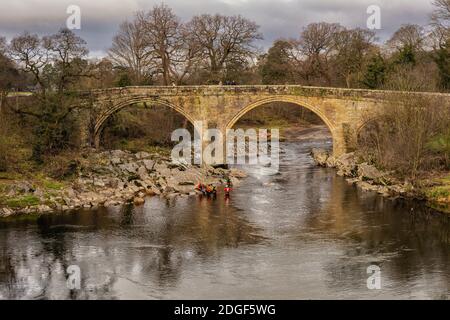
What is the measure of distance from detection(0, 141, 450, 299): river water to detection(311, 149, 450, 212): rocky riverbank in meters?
1.46

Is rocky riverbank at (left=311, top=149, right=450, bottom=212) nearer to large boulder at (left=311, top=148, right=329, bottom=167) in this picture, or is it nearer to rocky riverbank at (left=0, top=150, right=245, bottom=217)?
large boulder at (left=311, top=148, right=329, bottom=167)

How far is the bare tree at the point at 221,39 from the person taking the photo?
203 ft

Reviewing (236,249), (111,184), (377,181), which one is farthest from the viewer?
(377,181)

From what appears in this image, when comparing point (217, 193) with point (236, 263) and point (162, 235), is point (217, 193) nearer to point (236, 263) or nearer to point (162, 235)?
point (162, 235)

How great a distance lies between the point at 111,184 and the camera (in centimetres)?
4184

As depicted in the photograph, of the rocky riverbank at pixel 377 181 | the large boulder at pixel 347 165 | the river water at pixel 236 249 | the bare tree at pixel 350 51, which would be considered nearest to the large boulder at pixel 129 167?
the river water at pixel 236 249

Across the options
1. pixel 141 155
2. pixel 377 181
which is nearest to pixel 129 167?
pixel 141 155

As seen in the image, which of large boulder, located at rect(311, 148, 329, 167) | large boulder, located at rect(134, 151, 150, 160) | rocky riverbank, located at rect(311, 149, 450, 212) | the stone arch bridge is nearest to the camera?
rocky riverbank, located at rect(311, 149, 450, 212)

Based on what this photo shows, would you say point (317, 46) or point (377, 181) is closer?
point (377, 181)

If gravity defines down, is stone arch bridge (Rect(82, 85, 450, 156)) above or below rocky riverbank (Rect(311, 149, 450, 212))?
above

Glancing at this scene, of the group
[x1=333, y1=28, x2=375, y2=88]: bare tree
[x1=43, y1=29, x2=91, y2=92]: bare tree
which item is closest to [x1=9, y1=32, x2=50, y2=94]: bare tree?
[x1=43, y1=29, x2=91, y2=92]: bare tree

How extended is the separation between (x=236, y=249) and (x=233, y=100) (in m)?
22.7

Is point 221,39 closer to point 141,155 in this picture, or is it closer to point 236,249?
point 141,155

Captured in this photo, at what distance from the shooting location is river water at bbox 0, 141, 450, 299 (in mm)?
24953
